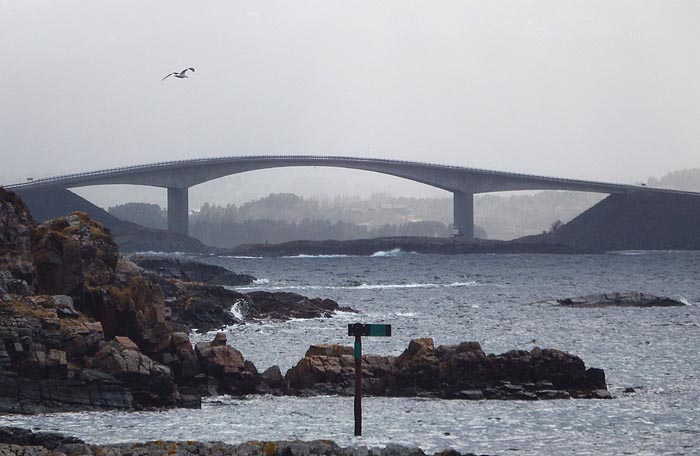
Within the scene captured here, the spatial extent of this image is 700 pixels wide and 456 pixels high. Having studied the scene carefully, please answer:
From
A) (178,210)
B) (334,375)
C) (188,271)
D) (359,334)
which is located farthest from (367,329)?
(178,210)

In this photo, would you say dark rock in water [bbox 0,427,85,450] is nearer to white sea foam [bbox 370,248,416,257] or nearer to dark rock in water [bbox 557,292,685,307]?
dark rock in water [bbox 557,292,685,307]

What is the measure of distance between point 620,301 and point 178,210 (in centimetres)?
7642

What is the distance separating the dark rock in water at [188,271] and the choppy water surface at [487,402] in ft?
8.56

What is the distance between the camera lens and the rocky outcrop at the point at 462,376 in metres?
20.4

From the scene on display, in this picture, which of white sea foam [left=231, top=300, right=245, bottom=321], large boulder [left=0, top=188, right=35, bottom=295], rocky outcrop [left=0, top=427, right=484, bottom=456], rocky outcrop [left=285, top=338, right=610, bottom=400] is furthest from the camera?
white sea foam [left=231, top=300, right=245, bottom=321]

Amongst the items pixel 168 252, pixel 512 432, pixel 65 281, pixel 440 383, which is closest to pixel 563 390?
pixel 440 383

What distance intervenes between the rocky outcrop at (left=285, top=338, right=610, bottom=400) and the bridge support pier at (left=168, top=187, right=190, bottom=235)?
307ft

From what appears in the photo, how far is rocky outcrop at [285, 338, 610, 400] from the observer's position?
2041 cm

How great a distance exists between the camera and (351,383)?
2095 cm

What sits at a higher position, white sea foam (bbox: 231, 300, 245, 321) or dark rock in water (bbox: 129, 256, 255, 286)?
dark rock in water (bbox: 129, 256, 255, 286)

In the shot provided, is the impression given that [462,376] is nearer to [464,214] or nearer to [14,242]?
[14,242]

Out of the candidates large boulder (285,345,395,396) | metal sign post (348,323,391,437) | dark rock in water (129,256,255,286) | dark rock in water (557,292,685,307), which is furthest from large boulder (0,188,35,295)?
dark rock in water (129,256,255,286)

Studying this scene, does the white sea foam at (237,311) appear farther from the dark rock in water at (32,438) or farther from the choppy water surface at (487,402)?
the dark rock in water at (32,438)

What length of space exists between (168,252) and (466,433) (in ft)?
328
